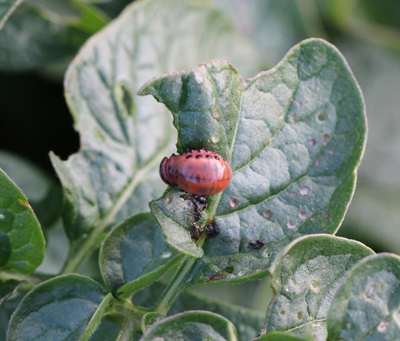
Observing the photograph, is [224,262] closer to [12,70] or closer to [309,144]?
[309,144]

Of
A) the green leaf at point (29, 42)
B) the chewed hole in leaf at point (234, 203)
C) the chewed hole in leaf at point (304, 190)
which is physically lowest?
the green leaf at point (29, 42)

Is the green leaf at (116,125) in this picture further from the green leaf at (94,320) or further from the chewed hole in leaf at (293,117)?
the chewed hole in leaf at (293,117)

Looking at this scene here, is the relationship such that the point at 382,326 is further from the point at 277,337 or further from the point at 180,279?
the point at 180,279

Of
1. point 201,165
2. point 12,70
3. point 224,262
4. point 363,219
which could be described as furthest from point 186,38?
point 363,219

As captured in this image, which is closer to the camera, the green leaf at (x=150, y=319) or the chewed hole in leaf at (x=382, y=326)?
the chewed hole in leaf at (x=382, y=326)

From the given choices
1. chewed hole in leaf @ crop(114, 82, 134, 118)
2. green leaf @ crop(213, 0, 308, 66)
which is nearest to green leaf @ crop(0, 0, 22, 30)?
chewed hole in leaf @ crop(114, 82, 134, 118)

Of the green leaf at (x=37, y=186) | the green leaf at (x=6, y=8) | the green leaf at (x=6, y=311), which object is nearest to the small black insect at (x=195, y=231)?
the green leaf at (x=6, y=311)
